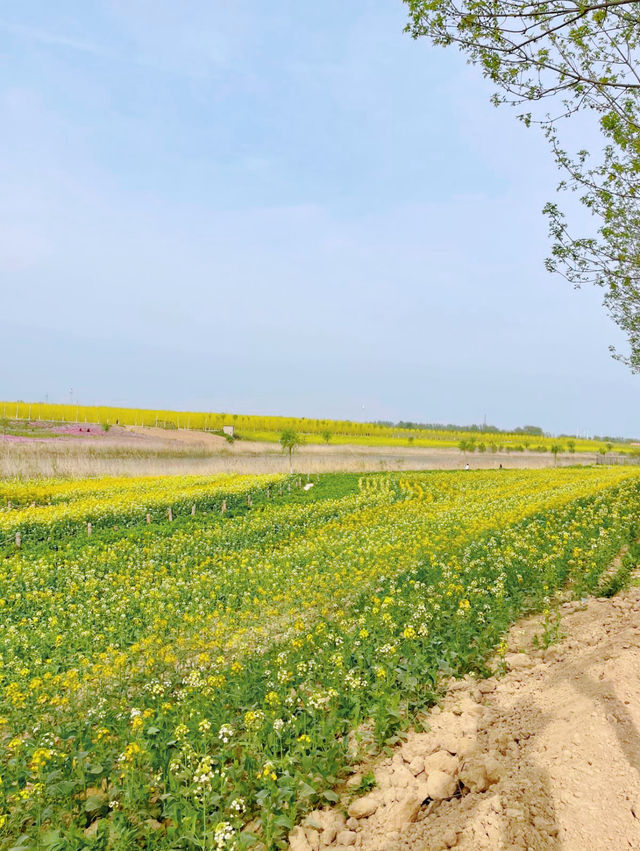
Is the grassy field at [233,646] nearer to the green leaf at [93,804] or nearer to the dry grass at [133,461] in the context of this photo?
the green leaf at [93,804]

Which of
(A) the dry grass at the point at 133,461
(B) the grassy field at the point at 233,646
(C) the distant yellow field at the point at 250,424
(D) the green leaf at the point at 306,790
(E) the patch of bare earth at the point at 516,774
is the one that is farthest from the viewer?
(C) the distant yellow field at the point at 250,424

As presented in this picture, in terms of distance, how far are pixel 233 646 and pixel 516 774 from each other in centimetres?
462

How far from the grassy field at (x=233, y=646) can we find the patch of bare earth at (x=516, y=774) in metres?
0.40

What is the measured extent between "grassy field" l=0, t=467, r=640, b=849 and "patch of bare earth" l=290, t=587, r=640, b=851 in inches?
15.6

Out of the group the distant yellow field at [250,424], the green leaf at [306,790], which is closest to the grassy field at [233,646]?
the green leaf at [306,790]

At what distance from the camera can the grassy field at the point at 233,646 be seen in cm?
432

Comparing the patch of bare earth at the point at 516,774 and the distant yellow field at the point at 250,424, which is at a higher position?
the distant yellow field at the point at 250,424

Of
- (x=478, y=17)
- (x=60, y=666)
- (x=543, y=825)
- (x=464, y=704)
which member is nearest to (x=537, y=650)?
(x=464, y=704)

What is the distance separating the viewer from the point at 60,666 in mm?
7996

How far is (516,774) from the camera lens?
13.2 feet

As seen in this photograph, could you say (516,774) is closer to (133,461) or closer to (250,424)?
(133,461)

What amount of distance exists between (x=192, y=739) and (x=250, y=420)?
106m

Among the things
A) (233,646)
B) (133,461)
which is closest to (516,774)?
(233,646)

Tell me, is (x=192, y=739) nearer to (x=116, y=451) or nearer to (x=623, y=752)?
(x=623, y=752)
